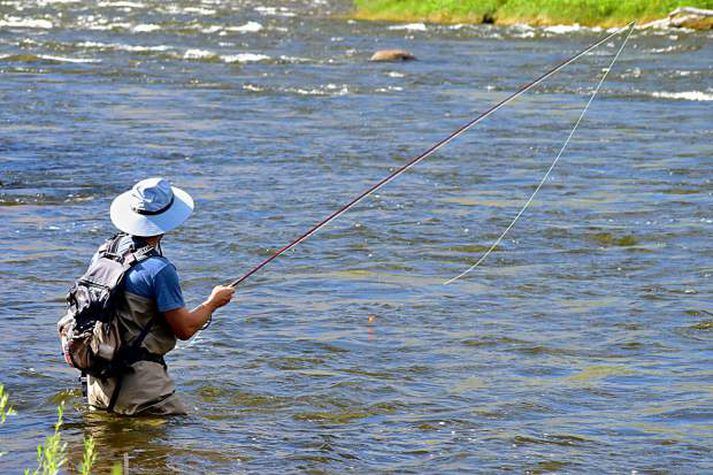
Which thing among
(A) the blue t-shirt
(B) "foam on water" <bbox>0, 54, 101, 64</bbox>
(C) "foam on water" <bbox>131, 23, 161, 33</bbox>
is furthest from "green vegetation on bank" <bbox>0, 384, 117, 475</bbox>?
(C) "foam on water" <bbox>131, 23, 161, 33</bbox>

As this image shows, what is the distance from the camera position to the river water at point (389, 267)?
6.51 meters

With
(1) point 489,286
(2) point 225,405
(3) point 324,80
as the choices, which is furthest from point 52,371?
(3) point 324,80

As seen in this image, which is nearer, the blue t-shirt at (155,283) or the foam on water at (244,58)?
the blue t-shirt at (155,283)

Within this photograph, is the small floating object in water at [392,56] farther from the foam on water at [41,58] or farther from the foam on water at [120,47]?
the foam on water at [41,58]

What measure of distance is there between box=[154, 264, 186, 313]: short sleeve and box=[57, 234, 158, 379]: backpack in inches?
4.1

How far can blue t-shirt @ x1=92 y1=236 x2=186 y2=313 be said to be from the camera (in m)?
5.72

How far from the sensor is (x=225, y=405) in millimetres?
7000

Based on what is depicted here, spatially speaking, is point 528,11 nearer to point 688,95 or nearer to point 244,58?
point 244,58

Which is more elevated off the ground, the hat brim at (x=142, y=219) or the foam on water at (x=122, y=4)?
the hat brim at (x=142, y=219)

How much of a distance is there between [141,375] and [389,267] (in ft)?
14.7

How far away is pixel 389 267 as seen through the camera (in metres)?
10.3

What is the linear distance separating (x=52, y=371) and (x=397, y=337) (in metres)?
1.93

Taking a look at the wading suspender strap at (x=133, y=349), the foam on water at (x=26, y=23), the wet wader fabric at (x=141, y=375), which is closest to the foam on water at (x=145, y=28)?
the foam on water at (x=26, y=23)

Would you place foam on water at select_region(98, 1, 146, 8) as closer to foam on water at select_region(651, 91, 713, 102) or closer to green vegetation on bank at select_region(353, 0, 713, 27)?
green vegetation on bank at select_region(353, 0, 713, 27)
